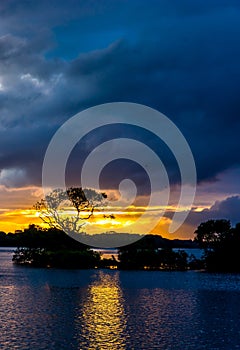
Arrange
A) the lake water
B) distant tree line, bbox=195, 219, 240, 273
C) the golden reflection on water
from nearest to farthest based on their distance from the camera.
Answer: the golden reflection on water
the lake water
distant tree line, bbox=195, 219, 240, 273

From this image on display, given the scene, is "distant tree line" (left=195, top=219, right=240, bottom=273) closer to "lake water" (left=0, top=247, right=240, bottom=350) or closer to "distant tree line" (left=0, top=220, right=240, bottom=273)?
"distant tree line" (left=0, top=220, right=240, bottom=273)

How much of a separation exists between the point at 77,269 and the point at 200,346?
65.3m

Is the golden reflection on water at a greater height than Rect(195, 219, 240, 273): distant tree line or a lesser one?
lesser

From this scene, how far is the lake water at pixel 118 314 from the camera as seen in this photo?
32.7 metres

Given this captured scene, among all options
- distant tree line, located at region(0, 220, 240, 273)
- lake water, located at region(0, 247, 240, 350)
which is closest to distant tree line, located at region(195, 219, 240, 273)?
distant tree line, located at region(0, 220, 240, 273)

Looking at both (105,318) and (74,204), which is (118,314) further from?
(74,204)

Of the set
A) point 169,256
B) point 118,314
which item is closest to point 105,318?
point 118,314

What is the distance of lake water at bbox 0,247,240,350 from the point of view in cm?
3266

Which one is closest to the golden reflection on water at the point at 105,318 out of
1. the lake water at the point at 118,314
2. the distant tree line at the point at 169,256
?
the lake water at the point at 118,314

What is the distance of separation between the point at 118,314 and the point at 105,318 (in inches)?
99.9

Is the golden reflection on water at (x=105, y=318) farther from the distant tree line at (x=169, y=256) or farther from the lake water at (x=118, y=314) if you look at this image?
the distant tree line at (x=169, y=256)

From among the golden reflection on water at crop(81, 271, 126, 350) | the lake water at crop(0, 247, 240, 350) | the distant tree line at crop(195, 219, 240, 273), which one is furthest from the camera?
the distant tree line at crop(195, 219, 240, 273)

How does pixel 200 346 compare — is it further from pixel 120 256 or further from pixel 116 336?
pixel 120 256

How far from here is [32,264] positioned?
104375 mm
